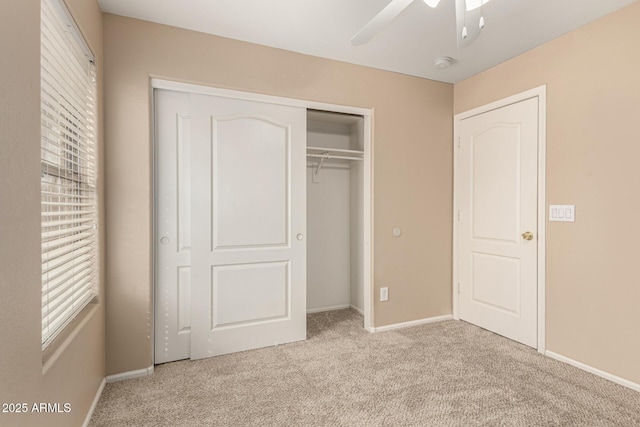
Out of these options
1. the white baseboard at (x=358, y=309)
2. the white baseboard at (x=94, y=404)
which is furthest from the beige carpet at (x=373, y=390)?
the white baseboard at (x=358, y=309)

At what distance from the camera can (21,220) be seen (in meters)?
1.07

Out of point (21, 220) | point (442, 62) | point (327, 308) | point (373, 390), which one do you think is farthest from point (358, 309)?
point (21, 220)

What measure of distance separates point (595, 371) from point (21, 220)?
3314mm

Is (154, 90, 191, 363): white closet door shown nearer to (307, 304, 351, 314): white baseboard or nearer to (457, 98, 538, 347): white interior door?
(307, 304, 351, 314): white baseboard

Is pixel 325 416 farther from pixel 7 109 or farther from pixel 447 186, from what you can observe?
pixel 447 186

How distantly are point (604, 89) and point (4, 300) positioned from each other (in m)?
3.34

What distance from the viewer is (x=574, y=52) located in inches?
95.1

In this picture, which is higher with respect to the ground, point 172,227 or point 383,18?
point 383,18

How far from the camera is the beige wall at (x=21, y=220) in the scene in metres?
0.96

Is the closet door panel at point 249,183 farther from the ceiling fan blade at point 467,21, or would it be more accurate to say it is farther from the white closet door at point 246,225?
the ceiling fan blade at point 467,21

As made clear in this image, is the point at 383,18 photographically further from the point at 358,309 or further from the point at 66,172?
the point at 358,309

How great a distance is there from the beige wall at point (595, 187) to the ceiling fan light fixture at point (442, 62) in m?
0.63

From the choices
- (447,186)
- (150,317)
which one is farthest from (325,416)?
(447,186)

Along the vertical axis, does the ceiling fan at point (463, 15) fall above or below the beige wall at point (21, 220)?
above
